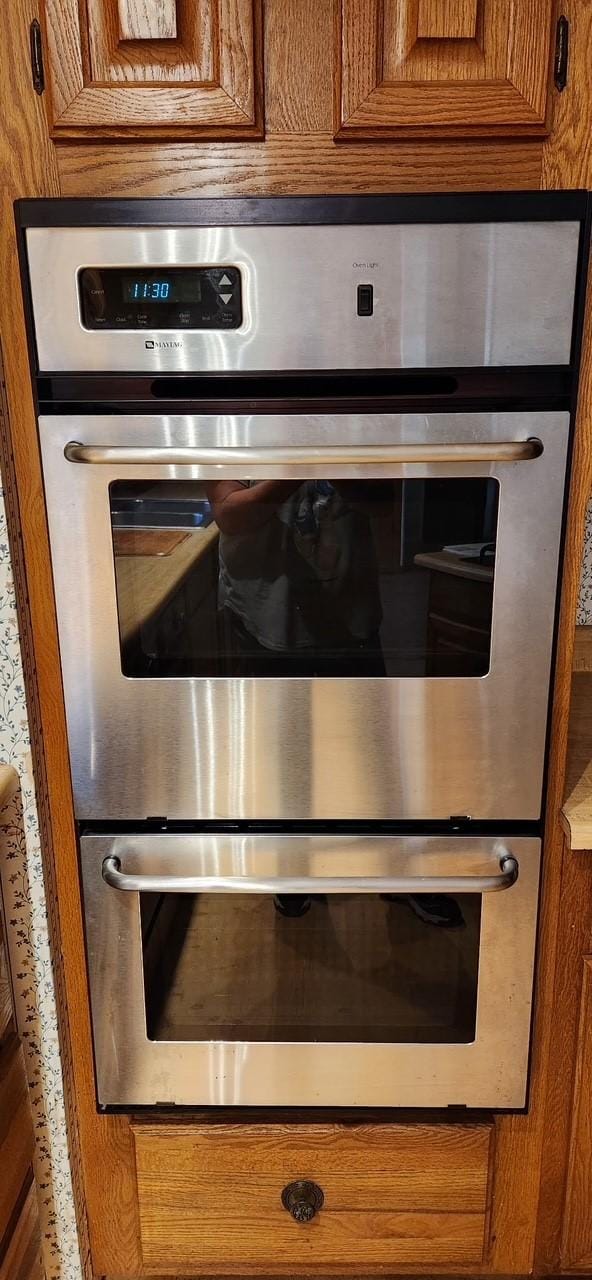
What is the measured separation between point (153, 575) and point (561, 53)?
0.72 m

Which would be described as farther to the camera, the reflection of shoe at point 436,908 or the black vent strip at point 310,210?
the reflection of shoe at point 436,908

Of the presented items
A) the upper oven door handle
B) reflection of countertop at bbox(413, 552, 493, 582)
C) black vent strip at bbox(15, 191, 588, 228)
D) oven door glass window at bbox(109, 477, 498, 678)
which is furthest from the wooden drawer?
black vent strip at bbox(15, 191, 588, 228)

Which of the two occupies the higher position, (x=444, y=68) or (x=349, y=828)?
(x=444, y=68)

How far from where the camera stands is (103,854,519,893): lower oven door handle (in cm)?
119

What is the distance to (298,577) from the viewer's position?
1113mm

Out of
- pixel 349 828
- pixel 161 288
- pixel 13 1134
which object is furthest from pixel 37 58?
pixel 13 1134

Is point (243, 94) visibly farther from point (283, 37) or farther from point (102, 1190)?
point (102, 1190)

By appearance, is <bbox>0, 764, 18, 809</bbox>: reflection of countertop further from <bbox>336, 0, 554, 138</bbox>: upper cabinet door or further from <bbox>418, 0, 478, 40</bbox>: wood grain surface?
<bbox>418, 0, 478, 40</bbox>: wood grain surface

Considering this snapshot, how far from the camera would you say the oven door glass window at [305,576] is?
3.56ft

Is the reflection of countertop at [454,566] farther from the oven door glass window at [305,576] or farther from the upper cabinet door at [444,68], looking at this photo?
the upper cabinet door at [444,68]

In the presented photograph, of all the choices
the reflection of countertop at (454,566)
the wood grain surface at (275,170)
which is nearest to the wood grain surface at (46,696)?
the wood grain surface at (275,170)

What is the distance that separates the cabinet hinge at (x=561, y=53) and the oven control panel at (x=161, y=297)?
0.40 m

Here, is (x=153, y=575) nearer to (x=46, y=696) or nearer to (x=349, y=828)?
(x=46, y=696)

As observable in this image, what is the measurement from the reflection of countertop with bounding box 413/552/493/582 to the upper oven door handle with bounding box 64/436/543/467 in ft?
0.37
